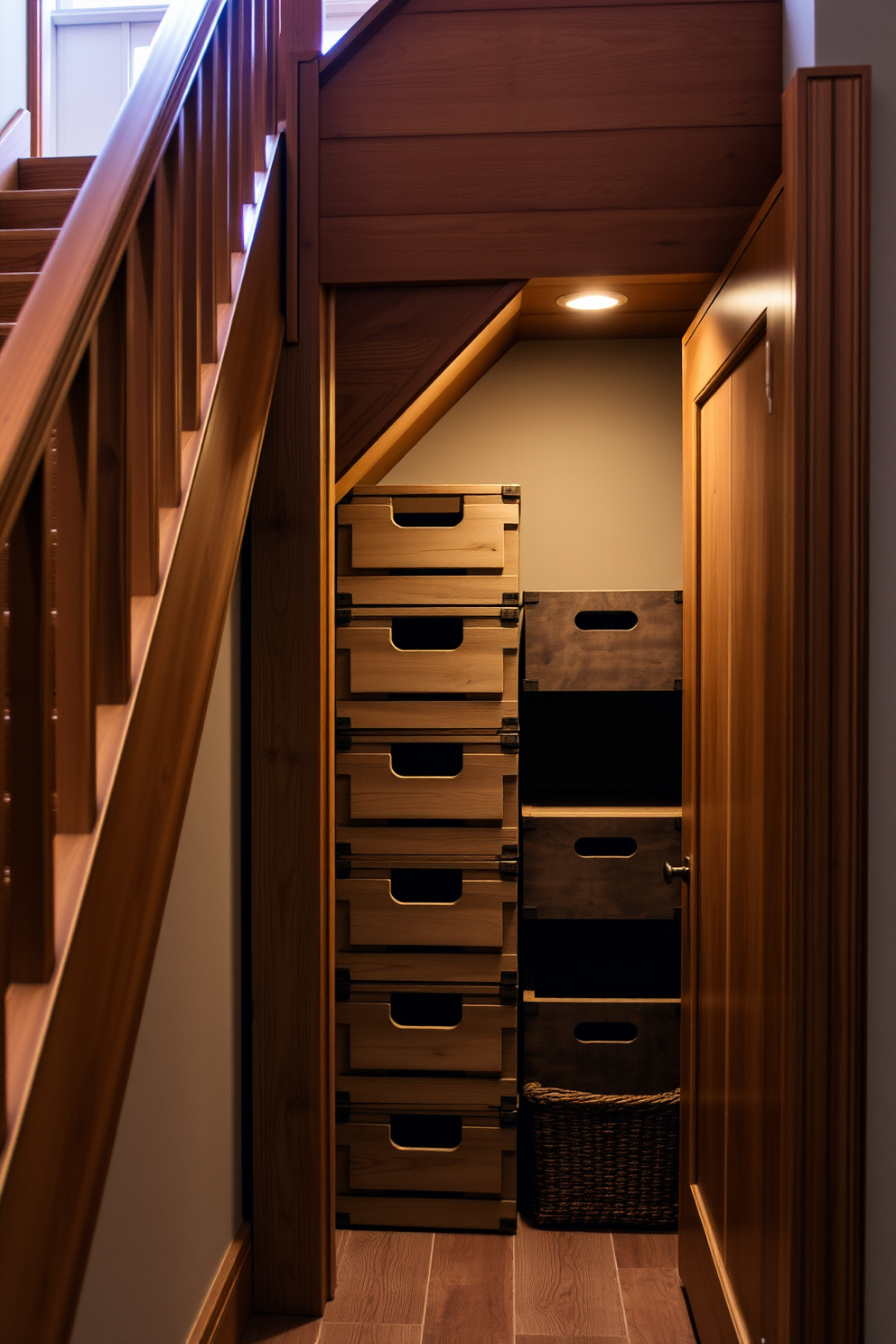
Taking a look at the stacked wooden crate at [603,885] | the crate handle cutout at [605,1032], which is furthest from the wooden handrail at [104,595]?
the crate handle cutout at [605,1032]

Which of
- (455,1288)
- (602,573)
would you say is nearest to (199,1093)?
(455,1288)

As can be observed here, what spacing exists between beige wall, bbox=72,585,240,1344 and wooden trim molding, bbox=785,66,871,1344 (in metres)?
0.92

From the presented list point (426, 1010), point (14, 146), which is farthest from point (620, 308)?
point (426, 1010)

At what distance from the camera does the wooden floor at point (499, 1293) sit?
2137 millimetres

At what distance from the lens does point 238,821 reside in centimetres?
220

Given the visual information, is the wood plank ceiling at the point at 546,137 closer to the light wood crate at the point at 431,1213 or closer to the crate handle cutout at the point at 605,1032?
the crate handle cutout at the point at 605,1032

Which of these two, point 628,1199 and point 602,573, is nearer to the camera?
point 628,1199

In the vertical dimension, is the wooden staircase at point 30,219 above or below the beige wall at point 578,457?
above

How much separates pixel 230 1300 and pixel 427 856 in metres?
1.00

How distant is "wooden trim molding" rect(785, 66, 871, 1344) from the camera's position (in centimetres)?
142

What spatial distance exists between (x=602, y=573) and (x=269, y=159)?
1537 mm

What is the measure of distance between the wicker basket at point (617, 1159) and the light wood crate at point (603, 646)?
39.5 inches

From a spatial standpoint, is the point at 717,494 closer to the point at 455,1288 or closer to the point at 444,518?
the point at 444,518

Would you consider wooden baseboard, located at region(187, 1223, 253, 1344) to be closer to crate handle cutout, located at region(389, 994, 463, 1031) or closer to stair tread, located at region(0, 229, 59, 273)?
crate handle cutout, located at region(389, 994, 463, 1031)
